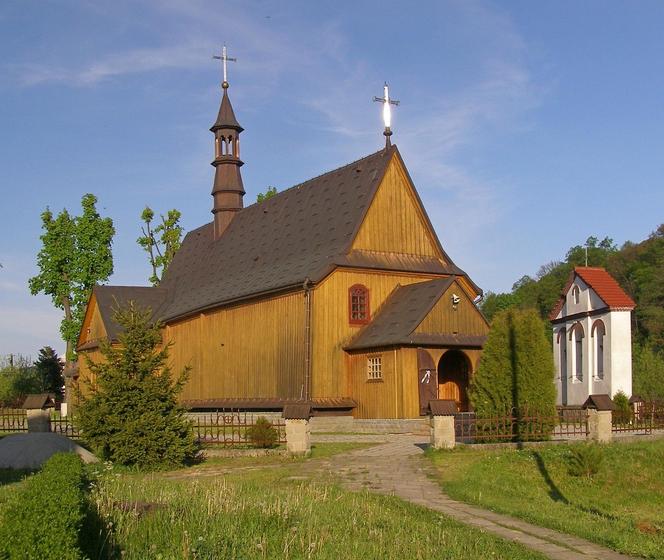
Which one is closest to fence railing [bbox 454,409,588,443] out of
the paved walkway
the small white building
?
the paved walkway

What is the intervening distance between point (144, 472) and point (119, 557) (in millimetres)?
8573

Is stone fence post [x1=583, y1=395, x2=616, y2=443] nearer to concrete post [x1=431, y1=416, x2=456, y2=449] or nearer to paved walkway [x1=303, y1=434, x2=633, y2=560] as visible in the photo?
concrete post [x1=431, y1=416, x2=456, y2=449]

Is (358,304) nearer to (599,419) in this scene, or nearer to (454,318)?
(454,318)

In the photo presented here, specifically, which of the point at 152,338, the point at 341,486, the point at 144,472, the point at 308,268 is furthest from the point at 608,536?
the point at 308,268

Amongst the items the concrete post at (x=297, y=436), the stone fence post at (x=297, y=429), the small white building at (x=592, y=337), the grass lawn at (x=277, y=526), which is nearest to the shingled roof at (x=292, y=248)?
the small white building at (x=592, y=337)

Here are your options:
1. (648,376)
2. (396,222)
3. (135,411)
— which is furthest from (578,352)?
(135,411)

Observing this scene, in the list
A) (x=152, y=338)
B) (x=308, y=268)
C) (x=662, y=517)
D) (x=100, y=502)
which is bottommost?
(x=662, y=517)

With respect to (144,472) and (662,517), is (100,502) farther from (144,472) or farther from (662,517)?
(662,517)

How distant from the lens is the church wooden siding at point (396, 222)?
30.3 m

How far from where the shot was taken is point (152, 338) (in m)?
18.2

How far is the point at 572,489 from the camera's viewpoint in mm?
15586

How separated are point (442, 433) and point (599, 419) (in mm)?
4240

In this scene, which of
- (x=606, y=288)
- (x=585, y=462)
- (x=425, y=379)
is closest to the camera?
(x=585, y=462)

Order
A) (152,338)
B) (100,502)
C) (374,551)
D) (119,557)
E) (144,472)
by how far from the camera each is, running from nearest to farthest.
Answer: (119,557) → (374,551) → (100,502) → (144,472) → (152,338)
